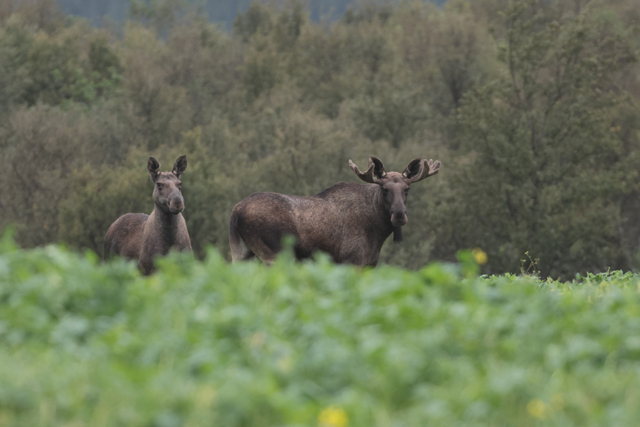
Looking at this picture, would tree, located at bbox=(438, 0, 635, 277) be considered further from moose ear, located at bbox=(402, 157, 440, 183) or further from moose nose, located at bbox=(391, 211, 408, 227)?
moose nose, located at bbox=(391, 211, 408, 227)

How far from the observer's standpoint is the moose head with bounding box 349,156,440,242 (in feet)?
40.2

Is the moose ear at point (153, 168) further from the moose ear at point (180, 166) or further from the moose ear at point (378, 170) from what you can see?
the moose ear at point (378, 170)

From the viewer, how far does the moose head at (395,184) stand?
1227 cm

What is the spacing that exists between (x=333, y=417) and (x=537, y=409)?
1045mm

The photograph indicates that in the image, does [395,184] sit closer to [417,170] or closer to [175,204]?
[417,170]

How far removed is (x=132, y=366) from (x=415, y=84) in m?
56.3

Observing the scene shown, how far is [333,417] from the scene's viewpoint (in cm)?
409

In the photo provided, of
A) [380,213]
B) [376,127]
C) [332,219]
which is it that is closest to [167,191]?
[332,219]

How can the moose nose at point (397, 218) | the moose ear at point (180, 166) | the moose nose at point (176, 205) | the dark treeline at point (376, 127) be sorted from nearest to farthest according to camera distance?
the moose nose at point (397, 218), the moose nose at point (176, 205), the moose ear at point (180, 166), the dark treeline at point (376, 127)

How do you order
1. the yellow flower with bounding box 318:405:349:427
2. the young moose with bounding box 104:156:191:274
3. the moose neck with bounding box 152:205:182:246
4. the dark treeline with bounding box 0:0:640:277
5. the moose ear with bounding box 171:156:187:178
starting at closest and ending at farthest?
the yellow flower with bounding box 318:405:349:427 < the young moose with bounding box 104:156:191:274 < the moose neck with bounding box 152:205:182:246 < the moose ear with bounding box 171:156:187:178 < the dark treeline with bounding box 0:0:640:277

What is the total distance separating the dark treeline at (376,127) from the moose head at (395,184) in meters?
30.2

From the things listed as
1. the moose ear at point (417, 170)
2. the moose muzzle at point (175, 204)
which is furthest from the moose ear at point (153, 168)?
the moose ear at point (417, 170)

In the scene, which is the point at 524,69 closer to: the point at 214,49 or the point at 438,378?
the point at 214,49

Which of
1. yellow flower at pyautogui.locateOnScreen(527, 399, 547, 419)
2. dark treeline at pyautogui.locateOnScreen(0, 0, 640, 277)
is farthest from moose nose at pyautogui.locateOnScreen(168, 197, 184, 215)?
dark treeline at pyautogui.locateOnScreen(0, 0, 640, 277)
